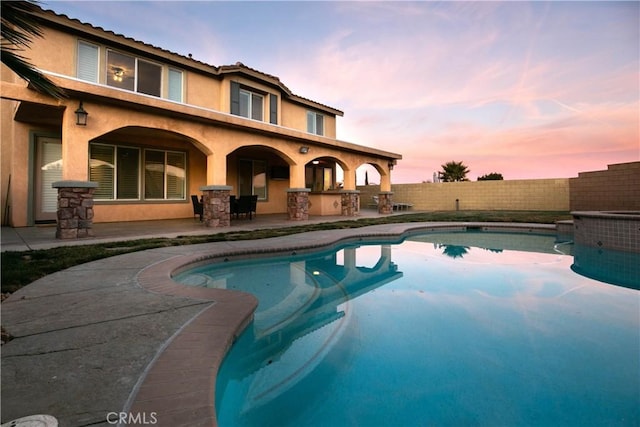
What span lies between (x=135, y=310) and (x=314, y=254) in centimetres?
449

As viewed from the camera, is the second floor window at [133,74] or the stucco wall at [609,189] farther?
the stucco wall at [609,189]

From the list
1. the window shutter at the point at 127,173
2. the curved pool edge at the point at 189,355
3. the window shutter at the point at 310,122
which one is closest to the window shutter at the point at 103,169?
the window shutter at the point at 127,173

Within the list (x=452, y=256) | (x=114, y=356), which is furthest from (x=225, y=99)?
(x=114, y=356)

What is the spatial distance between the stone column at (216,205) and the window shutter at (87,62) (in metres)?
5.22

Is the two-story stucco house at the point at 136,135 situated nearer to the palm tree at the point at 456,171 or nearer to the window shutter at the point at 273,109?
the window shutter at the point at 273,109

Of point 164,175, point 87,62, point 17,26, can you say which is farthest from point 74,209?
point 17,26

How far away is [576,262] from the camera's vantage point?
6887 mm

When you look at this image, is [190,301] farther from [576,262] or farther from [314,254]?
[576,262]

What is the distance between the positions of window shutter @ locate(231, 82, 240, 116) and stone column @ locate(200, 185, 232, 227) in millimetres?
4920

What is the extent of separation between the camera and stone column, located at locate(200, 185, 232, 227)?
9.79 m

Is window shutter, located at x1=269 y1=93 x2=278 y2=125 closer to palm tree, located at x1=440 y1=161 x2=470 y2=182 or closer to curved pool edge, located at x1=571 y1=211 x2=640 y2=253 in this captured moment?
curved pool edge, located at x1=571 y1=211 x2=640 y2=253

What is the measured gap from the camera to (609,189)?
47.9ft

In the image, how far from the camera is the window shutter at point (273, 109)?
14.5 meters

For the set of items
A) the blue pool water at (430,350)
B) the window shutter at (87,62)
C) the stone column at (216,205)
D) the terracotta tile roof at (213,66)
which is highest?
the terracotta tile roof at (213,66)
